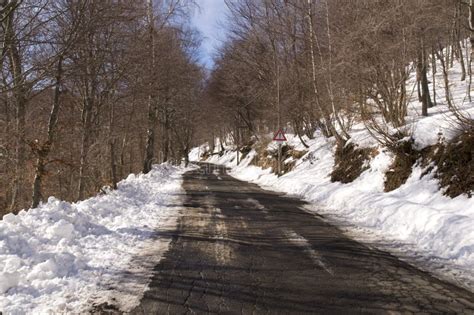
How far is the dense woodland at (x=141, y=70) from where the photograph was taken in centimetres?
689

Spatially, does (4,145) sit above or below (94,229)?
above

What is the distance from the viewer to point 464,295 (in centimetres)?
481

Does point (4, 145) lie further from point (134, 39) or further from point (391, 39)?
point (391, 39)

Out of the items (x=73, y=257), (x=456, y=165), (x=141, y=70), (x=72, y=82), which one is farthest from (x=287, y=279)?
(x=141, y=70)

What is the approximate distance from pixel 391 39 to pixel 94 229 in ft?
42.9

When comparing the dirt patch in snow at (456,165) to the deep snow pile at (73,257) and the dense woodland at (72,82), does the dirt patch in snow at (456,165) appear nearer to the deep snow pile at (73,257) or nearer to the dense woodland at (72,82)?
the deep snow pile at (73,257)

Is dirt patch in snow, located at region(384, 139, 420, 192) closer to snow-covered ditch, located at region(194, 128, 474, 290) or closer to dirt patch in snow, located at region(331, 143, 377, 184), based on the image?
snow-covered ditch, located at region(194, 128, 474, 290)

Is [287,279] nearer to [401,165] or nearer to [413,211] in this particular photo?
[413,211]

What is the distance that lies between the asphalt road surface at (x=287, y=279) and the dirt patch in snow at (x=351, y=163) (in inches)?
281

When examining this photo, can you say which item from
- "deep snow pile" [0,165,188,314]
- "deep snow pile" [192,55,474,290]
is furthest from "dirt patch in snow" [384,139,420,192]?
"deep snow pile" [0,165,188,314]

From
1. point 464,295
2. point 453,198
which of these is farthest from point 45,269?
point 453,198

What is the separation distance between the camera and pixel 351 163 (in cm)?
1652

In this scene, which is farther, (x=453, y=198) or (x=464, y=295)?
(x=453, y=198)

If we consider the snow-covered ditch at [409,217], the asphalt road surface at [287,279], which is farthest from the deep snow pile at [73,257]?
the snow-covered ditch at [409,217]
